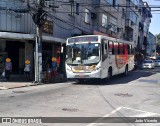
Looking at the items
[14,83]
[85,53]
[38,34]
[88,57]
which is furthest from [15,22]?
[88,57]

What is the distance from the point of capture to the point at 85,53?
20.7 m

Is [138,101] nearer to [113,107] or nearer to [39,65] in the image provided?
[113,107]

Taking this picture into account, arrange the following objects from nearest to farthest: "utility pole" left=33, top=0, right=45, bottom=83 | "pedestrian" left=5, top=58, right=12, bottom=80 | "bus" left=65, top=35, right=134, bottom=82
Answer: "bus" left=65, top=35, right=134, bottom=82, "utility pole" left=33, top=0, right=45, bottom=83, "pedestrian" left=5, top=58, right=12, bottom=80

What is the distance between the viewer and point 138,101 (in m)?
13.9

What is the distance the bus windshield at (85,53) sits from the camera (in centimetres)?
2058

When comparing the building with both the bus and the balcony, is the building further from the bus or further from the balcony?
the bus

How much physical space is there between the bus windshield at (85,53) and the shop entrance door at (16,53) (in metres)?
6.42

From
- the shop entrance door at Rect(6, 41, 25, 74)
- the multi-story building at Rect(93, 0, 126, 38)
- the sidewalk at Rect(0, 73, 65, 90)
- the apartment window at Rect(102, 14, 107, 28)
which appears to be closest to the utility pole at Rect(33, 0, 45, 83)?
the sidewalk at Rect(0, 73, 65, 90)

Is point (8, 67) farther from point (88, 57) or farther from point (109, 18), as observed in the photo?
point (109, 18)

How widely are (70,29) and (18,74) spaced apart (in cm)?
970

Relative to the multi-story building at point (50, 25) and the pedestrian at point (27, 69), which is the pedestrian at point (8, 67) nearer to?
the pedestrian at point (27, 69)

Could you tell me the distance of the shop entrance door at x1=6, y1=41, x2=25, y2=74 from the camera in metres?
25.5

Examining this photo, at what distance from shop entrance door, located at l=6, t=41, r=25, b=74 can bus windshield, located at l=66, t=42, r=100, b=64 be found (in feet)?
21.1

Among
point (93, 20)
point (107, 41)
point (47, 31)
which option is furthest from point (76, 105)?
point (93, 20)
